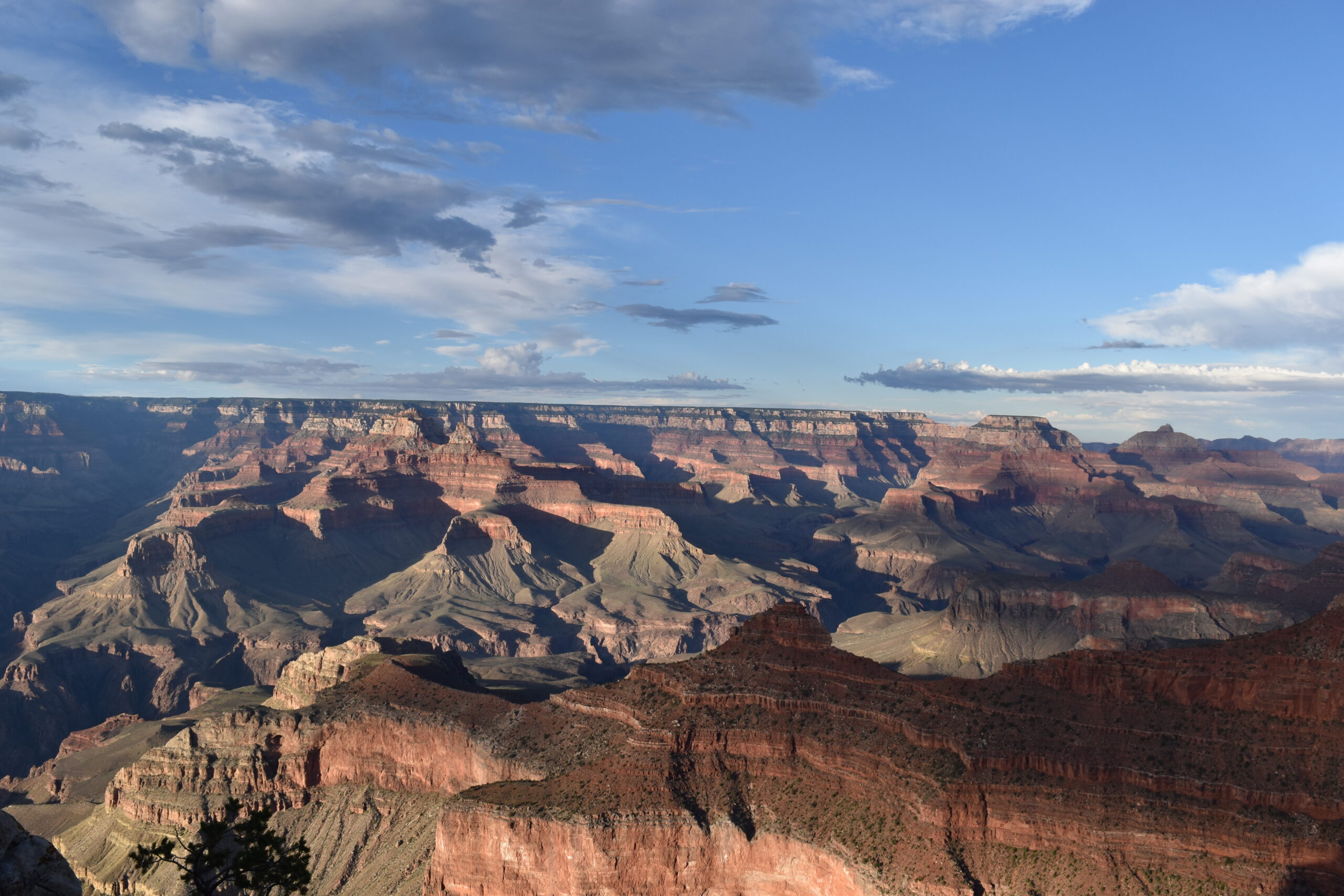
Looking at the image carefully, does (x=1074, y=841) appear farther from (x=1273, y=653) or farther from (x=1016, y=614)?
(x=1016, y=614)

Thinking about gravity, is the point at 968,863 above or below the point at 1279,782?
below

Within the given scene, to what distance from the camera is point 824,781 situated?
188 ft

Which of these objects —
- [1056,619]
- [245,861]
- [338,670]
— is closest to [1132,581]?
[1056,619]

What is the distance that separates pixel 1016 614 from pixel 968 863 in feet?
374

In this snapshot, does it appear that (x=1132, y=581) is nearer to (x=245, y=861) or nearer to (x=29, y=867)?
(x=245, y=861)

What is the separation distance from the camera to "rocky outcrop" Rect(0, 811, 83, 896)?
25.9 m

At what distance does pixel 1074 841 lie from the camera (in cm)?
5031

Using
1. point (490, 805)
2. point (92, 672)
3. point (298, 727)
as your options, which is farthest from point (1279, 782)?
point (92, 672)

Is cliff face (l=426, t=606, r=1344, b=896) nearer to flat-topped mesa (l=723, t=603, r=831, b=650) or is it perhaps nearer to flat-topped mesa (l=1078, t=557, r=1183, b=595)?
flat-topped mesa (l=723, t=603, r=831, b=650)

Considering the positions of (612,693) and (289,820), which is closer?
(612,693)

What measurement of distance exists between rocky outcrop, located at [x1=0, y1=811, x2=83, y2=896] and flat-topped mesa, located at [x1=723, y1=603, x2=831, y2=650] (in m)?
47.8

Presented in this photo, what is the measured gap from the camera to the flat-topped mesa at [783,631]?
68.2 m

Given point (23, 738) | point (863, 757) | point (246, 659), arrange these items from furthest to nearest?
point (246, 659) < point (23, 738) < point (863, 757)

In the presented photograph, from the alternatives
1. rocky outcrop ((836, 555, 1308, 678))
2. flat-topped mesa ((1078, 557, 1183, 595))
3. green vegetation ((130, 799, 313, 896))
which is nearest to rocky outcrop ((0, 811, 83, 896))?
green vegetation ((130, 799, 313, 896))
